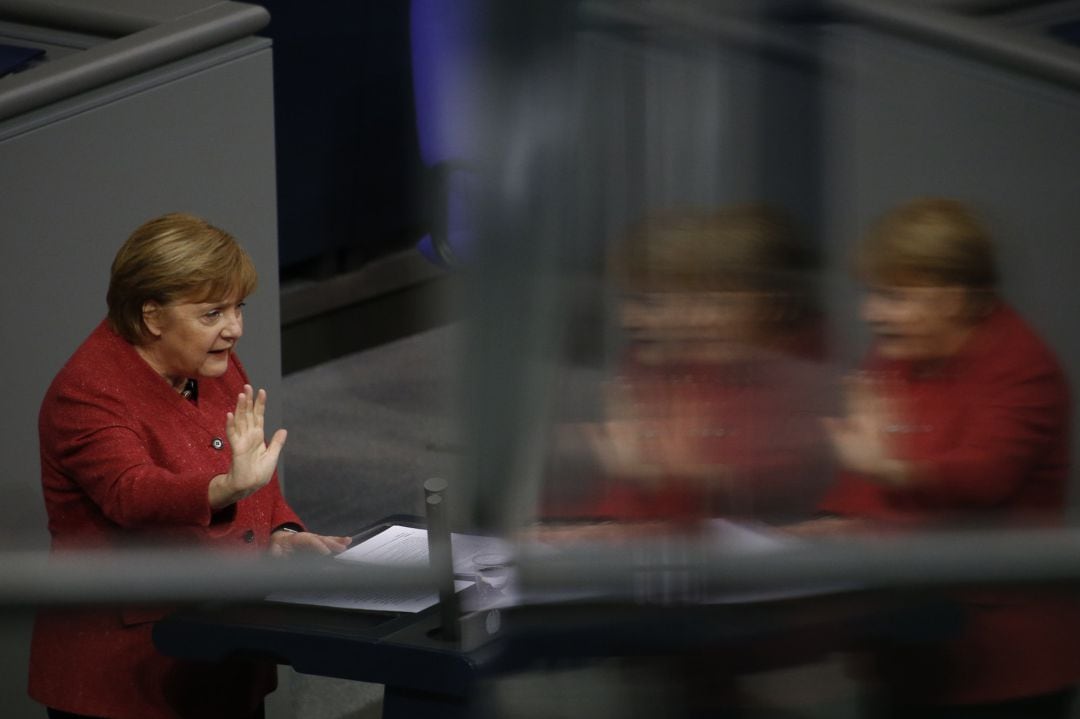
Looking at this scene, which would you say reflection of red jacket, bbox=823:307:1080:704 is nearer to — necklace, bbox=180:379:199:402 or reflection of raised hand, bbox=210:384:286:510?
reflection of raised hand, bbox=210:384:286:510

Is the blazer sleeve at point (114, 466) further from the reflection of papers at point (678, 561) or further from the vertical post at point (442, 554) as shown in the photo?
the reflection of papers at point (678, 561)

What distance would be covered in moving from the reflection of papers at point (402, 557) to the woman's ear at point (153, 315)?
29cm

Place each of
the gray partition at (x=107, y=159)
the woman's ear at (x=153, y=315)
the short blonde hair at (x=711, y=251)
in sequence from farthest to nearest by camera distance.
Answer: the gray partition at (x=107, y=159) → the woman's ear at (x=153, y=315) → the short blonde hair at (x=711, y=251)

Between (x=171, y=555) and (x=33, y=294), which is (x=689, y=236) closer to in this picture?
(x=171, y=555)

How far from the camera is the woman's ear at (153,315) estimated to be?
1399mm

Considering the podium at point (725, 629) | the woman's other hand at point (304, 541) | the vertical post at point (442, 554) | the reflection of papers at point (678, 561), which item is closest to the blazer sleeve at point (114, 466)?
the woman's other hand at point (304, 541)

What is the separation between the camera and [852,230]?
520mm

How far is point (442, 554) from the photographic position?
1.74 ft

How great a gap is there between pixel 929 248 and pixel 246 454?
96 centimetres

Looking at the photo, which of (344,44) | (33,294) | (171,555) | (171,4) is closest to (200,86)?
(171,4)

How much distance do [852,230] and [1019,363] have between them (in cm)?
8

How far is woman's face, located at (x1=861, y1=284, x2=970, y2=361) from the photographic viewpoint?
1.78 feet

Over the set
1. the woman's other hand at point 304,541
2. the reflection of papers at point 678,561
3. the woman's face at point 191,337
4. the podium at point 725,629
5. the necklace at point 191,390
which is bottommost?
the woman's other hand at point 304,541

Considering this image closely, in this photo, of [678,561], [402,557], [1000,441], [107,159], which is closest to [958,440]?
[1000,441]
